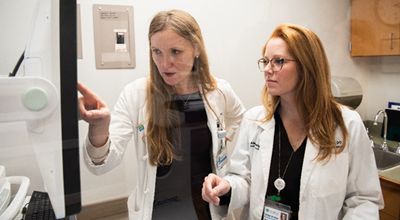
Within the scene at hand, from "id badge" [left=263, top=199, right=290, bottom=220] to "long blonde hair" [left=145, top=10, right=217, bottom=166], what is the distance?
50cm

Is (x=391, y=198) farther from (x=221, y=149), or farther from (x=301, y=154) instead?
(x=221, y=149)

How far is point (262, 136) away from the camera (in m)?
1.26

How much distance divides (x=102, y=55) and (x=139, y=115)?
1.09ft

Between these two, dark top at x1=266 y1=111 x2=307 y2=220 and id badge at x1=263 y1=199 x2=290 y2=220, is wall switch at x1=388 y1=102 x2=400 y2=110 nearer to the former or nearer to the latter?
dark top at x1=266 y1=111 x2=307 y2=220

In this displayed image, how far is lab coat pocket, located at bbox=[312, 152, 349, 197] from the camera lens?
115 centimetres

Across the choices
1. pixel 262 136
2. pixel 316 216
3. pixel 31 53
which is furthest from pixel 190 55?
pixel 316 216

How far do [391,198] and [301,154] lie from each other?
878 mm

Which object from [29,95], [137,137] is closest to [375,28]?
[137,137]

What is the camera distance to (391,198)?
1.60 metres

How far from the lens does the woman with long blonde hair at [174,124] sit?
4.12 ft

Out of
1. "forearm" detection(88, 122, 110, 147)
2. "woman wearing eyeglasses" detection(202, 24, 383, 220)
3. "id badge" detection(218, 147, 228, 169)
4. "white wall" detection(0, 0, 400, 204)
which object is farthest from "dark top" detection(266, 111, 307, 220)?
"forearm" detection(88, 122, 110, 147)

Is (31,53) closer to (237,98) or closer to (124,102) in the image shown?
(124,102)

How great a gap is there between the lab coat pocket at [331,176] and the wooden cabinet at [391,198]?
0.65 m

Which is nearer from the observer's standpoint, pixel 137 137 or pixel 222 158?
pixel 137 137
